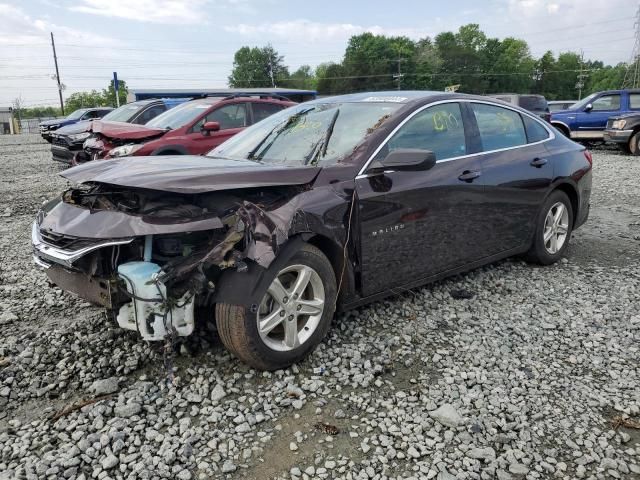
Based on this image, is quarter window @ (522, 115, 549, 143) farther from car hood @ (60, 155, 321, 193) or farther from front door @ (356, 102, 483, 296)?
car hood @ (60, 155, 321, 193)

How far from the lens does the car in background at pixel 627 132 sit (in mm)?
14320

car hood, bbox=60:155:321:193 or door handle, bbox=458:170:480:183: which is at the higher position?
car hood, bbox=60:155:321:193

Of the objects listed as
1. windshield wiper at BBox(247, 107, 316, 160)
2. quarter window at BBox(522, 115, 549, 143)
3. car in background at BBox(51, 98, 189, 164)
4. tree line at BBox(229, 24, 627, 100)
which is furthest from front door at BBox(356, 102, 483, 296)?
tree line at BBox(229, 24, 627, 100)

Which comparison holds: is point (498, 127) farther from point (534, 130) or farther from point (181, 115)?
point (181, 115)

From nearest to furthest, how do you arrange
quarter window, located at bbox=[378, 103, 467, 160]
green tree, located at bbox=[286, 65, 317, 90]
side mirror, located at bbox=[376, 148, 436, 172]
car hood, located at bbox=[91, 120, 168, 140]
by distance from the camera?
side mirror, located at bbox=[376, 148, 436, 172] < quarter window, located at bbox=[378, 103, 467, 160] < car hood, located at bbox=[91, 120, 168, 140] < green tree, located at bbox=[286, 65, 317, 90]

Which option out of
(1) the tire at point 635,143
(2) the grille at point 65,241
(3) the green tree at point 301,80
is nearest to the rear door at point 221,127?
(2) the grille at point 65,241

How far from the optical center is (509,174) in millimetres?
4492

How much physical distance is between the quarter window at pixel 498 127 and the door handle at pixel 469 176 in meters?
0.30

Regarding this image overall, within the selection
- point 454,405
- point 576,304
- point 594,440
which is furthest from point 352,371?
point 576,304

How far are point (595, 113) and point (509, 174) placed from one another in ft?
45.2

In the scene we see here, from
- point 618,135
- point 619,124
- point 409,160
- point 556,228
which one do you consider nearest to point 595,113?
point 619,124

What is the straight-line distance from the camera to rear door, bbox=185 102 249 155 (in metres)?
9.01

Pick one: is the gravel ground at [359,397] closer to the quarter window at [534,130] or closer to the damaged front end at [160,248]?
the damaged front end at [160,248]

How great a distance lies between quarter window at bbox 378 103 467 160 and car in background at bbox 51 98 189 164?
8801 millimetres
